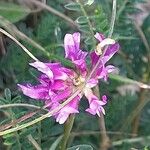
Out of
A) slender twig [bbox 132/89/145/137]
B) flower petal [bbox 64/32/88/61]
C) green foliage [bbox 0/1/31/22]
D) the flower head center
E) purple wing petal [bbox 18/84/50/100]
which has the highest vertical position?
flower petal [bbox 64/32/88/61]

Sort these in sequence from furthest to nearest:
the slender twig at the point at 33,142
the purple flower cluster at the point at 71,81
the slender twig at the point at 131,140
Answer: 1. the slender twig at the point at 131,140
2. the slender twig at the point at 33,142
3. the purple flower cluster at the point at 71,81

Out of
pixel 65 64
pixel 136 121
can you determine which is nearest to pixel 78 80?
pixel 65 64

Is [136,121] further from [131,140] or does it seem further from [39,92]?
[39,92]

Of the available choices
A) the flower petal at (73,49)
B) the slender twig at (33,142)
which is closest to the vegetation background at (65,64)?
the slender twig at (33,142)

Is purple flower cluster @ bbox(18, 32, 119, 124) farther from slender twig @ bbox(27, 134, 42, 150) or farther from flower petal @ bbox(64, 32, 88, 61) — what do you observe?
slender twig @ bbox(27, 134, 42, 150)

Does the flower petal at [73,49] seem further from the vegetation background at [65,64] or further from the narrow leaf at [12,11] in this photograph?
the narrow leaf at [12,11]

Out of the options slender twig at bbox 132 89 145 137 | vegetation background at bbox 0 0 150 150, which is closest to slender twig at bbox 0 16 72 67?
vegetation background at bbox 0 0 150 150

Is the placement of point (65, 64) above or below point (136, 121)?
above

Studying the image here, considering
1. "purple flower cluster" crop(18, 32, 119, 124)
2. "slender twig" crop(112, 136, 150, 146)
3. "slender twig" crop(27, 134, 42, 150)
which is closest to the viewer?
"purple flower cluster" crop(18, 32, 119, 124)
